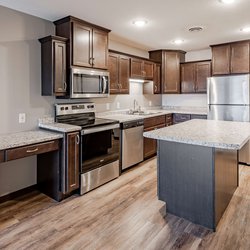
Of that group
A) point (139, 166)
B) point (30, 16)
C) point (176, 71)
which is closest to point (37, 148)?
point (30, 16)

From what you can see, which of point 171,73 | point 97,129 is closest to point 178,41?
point 171,73

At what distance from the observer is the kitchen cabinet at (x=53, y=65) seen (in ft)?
9.81

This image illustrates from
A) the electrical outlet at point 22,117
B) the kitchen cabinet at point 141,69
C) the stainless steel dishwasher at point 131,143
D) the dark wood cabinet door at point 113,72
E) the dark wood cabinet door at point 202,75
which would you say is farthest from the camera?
the dark wood cabinet door at point 202,75

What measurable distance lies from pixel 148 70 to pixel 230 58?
169cm

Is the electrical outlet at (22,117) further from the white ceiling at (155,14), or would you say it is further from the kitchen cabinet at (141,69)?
the kitchen cabinet at (141,69)

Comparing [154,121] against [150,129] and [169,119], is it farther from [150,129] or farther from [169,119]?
[169,119]

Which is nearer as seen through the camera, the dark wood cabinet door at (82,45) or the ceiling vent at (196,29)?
the dark wood cabinet door at (82,45)

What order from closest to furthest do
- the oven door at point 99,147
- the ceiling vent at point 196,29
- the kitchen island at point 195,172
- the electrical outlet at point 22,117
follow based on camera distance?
the kitchen island at point 195,172 → the electrical outlet at point 22,117 → the oven door at point 99,147 → the ceiling vent at point 196,29

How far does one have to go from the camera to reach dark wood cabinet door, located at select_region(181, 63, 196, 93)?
5.41 meters

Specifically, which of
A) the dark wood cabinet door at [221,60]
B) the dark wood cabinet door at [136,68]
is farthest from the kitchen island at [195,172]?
the dark wood cabinet door at [221,60]

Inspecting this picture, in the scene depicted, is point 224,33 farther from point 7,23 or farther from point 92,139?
point 7,23

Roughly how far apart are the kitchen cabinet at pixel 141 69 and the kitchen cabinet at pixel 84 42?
3.15 feet

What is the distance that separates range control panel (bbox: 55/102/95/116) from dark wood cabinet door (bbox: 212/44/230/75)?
110 inches

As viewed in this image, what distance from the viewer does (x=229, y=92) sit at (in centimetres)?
441
